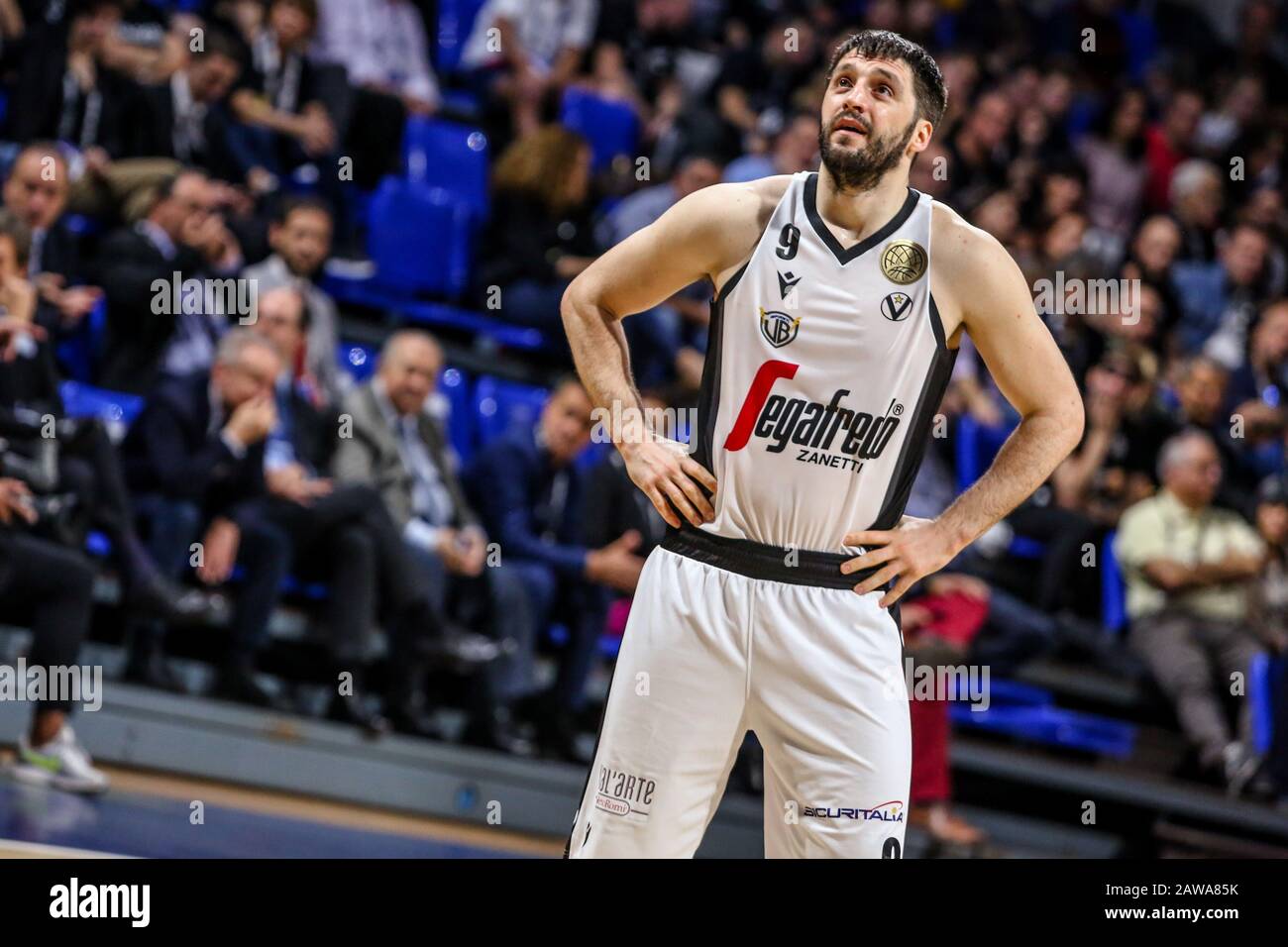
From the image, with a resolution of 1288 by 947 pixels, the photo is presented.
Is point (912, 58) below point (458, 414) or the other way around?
the other way around

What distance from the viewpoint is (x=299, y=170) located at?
30.4 ft

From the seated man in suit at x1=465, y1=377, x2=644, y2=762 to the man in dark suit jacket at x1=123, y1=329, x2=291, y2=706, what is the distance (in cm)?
108

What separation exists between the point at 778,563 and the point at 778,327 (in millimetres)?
482

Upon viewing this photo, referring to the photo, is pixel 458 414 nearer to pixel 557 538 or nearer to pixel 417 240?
pixel 557 538

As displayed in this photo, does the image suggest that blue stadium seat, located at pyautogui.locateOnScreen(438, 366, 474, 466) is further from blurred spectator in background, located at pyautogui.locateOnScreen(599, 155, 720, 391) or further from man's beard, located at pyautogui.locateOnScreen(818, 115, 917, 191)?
man's beard, located at pyautogui.locateOnScreen(818, 115, 917, 191)

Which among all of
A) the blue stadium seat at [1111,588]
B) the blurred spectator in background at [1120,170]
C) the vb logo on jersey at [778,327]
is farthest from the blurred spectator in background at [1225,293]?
the vb logo on jersey at [778,327]

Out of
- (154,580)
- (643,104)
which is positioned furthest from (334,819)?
(643,104)

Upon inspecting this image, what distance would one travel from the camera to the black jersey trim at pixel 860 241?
3.49 m

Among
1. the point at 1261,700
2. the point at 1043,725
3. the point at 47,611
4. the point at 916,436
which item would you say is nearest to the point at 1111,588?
the point at 1043,725

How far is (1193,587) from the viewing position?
8.53m

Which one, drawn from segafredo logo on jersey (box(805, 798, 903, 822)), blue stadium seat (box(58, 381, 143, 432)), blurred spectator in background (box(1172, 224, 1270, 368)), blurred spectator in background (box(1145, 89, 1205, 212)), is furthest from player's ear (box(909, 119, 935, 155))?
blurred spectator in background (box(1145, 89, 1205, 212))

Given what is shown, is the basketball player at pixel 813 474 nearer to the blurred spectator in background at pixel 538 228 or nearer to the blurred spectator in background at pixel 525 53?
the blurred spectator in background at pixel 538 228

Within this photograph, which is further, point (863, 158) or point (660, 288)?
point (660, 288)

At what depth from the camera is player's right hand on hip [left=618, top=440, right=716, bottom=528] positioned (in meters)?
3.52
